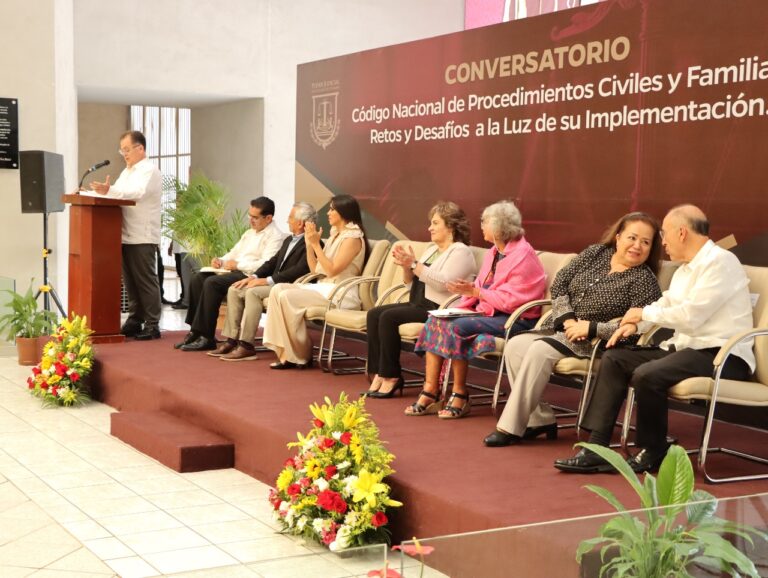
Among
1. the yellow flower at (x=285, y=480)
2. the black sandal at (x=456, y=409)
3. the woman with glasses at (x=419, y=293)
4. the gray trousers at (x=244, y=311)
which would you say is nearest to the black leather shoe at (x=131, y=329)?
the gray trousers at (x=244, y=311)

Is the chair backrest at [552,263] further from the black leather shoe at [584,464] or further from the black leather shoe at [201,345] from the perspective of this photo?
the black leather shoe at [201,345]

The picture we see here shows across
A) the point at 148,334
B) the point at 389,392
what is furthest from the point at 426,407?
the point at 148,334

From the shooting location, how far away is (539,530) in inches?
86.1

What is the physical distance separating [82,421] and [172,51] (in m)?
6.82

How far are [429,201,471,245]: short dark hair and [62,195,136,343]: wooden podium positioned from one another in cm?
289

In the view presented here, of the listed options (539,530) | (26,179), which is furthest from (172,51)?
(539,530)

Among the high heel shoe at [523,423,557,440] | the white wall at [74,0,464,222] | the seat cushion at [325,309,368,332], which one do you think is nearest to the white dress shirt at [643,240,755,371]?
the high heel shoe at [523,423,557,440]

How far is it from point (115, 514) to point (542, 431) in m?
1.91

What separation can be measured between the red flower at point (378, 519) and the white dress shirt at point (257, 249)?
4079 millimetres

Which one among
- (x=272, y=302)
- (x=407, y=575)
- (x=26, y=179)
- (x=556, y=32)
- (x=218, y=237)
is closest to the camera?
(x=407, y=575)

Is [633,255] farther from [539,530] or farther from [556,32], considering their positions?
[539,530]

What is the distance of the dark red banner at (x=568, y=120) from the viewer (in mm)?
5371

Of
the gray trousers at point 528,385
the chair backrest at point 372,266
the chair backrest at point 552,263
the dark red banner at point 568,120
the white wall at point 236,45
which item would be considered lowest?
the gray trousers at point 528,385

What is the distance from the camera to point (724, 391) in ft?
14.2
